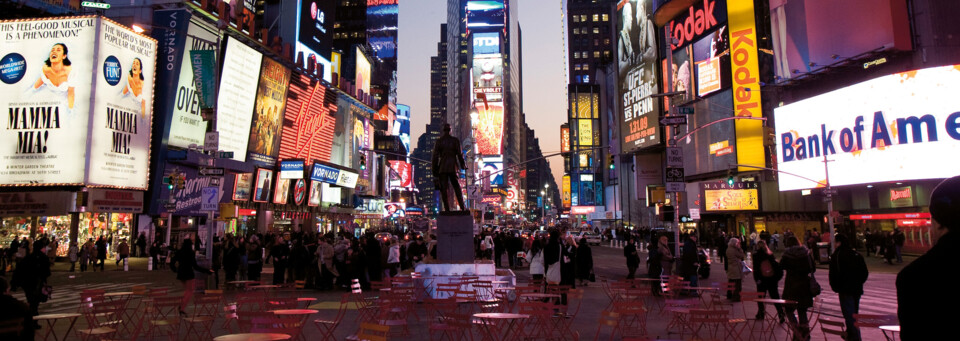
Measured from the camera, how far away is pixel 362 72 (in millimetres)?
74562

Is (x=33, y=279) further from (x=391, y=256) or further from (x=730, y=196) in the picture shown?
(x=730, y=196)

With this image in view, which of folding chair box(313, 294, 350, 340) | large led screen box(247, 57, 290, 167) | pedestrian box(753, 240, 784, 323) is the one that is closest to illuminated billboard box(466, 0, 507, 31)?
large led screen box(247, 57, 290, 167)

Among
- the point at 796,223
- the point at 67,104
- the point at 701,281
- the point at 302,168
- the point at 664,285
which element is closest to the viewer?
the point at 664,285

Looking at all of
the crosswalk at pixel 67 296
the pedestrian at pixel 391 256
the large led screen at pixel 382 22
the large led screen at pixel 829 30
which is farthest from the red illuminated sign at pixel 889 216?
the large led screen at pixel 382 22

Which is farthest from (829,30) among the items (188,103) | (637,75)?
(188,103)

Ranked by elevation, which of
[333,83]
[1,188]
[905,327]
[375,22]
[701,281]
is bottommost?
[701,281]

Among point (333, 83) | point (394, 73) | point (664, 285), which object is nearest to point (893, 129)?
point (664, 285)

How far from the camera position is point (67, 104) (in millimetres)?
29562

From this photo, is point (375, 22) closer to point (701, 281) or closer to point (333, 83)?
point (333, 83)

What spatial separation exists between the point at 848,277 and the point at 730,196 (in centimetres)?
4683

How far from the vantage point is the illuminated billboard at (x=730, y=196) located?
170 feet

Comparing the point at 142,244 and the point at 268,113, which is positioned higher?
the point at 268,113

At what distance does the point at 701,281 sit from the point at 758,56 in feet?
121

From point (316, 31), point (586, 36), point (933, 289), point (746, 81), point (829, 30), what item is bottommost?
point (933, 289)
